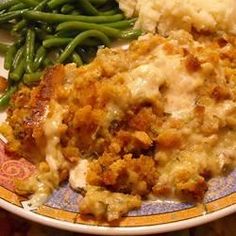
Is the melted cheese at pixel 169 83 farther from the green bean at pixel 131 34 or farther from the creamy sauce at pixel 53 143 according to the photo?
the green bean at pixel 131 34

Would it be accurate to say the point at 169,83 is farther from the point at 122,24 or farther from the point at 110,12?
the point at 110,12

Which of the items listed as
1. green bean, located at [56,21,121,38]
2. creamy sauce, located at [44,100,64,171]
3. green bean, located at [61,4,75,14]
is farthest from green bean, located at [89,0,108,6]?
creamy sauce, located at [44,100,64,171]

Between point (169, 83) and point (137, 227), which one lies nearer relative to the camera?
point (137, 227)

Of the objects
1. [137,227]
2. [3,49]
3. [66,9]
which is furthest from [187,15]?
[137,227]

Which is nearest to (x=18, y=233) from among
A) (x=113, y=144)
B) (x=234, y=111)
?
(x=113, y=144)

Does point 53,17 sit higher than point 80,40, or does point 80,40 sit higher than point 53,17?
point 53,17

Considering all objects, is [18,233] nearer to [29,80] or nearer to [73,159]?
[73,159]
